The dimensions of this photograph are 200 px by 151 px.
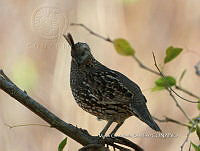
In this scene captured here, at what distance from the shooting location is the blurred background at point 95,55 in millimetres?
4520

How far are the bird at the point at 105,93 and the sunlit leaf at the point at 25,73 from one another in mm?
1564

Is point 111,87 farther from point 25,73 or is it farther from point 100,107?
point 25,73

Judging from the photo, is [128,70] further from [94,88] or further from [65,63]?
[94,88]

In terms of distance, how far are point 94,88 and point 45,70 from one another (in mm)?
2222

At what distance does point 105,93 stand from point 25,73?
224cm

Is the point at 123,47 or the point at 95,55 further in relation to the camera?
the point at 95,55

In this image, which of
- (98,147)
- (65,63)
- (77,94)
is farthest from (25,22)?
(98,147)

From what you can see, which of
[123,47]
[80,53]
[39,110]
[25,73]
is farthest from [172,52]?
[25,73]

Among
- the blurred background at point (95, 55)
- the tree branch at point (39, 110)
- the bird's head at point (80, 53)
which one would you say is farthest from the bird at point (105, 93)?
the blurred background at point (95, 55)

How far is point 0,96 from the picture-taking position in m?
4.85

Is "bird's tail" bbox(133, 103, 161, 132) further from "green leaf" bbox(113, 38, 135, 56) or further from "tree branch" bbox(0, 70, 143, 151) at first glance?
"green leaf" bbox(113, 38, 135, 56)

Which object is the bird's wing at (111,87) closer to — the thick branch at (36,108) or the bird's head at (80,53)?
the bird's head at (80,53)

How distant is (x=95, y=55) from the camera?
4801 mm

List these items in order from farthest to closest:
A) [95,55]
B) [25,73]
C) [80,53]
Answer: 1. [95,55]
2. [25,73]
3. [80,53]
